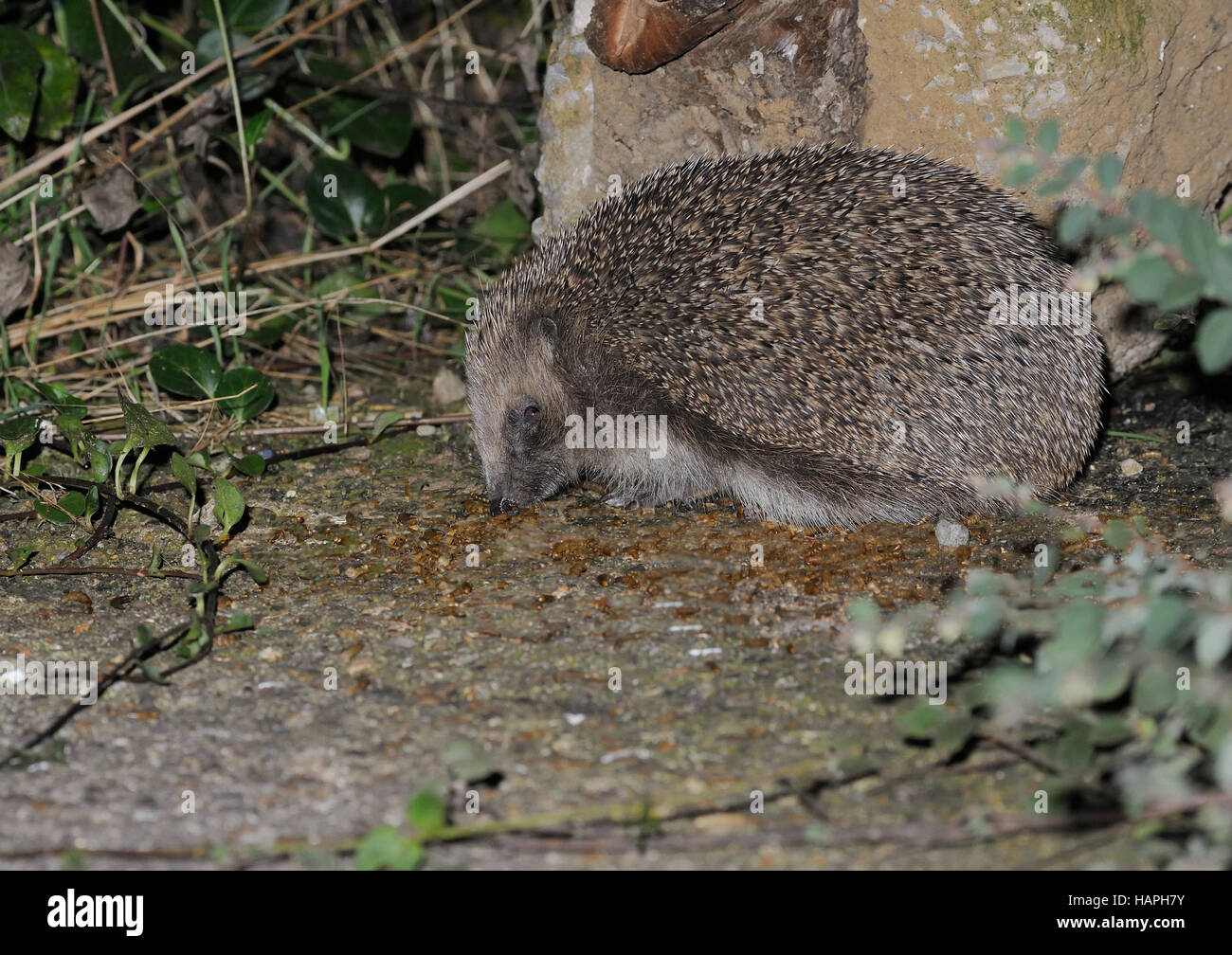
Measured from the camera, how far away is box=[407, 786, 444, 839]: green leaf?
9.93 feet

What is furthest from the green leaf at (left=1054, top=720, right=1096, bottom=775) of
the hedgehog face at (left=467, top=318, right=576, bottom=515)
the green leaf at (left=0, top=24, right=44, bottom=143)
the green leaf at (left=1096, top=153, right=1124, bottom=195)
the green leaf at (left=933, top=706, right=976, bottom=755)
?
the green leaf at (left=0, top=24, right=44, bottom=143)

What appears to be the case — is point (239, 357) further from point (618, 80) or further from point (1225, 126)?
point (1225, 126)

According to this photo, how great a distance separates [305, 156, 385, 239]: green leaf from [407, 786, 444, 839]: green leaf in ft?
14.6

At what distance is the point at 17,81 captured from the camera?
6.39m

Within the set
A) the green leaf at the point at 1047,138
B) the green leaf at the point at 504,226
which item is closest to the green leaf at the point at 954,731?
the green leaf at the point at 1047,138

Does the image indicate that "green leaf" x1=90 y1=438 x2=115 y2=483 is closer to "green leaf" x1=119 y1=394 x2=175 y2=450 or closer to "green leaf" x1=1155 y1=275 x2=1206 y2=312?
"green leaf" x1=119 y1=394 x2=175 y2=450

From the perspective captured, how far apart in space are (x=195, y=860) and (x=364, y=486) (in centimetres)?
248

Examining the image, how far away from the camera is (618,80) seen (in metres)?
5.71

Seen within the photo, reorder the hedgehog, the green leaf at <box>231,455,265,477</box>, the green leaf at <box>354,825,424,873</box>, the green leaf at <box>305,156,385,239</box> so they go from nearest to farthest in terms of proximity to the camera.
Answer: the green leaf at <box>354,825,424,873</box> < the hedgehog < the green leaf at <box>231,455,265,477</box> < the green leaf at <box>305,156,385,239</box>

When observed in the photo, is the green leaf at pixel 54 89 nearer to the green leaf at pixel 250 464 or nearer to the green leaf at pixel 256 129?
the green leaf at pixel 256 129

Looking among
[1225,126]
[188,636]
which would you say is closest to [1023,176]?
[188,636]

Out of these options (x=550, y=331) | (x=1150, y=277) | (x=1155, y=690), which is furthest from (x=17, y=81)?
(x=1155, y=690)

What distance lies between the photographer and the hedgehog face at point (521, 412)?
5281 mm

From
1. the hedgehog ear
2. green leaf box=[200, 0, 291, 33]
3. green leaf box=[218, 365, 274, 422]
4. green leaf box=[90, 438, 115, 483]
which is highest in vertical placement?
green leaf box=[200, 0, 291, 33]
